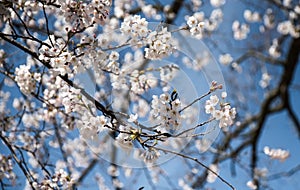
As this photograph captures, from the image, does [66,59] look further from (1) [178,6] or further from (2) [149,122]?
(1) [178,6]

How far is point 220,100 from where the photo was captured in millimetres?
1930

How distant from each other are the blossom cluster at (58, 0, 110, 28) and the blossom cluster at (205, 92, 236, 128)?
717 millimetres

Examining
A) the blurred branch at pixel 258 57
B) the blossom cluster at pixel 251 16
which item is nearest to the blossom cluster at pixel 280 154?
the blurred branch at pixel 258 57

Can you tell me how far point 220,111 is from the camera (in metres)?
1.86

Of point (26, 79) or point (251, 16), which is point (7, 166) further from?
point (251, 16)

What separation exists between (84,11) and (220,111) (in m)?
0.88

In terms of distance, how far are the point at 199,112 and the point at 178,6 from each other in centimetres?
311

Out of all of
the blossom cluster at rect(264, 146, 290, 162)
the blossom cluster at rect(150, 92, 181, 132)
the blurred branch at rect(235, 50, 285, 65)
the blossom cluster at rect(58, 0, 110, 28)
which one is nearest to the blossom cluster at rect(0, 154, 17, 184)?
the blossom cluster at rect(58, 0, 110, 28)

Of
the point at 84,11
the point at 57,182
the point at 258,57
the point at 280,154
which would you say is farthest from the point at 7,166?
the point at 258,57

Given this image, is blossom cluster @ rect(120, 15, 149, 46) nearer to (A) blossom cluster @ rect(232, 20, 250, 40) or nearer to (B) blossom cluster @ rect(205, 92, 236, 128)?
(B) blossom cluster @ rect(205, 92, 236, 128)

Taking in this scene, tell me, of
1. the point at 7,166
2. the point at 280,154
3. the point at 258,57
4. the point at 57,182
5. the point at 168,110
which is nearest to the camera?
the point at 168,110

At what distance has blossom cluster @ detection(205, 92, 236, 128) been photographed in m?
1.86

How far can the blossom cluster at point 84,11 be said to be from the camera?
186 cm

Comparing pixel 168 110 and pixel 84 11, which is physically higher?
pixel 84 11
